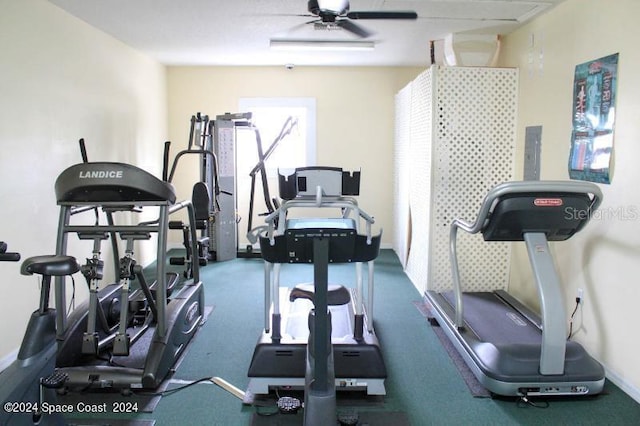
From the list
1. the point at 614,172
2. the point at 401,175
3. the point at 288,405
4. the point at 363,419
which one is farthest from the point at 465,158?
the point at 288,405

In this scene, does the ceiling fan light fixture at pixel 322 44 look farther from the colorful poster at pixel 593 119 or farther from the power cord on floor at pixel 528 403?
the power cord on floor at pixel 528 403

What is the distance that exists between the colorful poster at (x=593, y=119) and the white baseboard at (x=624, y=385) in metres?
1.17

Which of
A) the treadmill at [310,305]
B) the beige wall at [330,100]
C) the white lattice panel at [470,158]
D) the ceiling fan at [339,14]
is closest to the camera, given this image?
the treadmill at [310,305]

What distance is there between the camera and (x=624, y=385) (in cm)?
276

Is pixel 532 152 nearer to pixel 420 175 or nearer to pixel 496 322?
pixel 420 175

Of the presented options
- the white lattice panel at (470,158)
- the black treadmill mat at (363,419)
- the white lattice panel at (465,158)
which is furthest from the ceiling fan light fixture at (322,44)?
the black treadmill mat at (363,419)

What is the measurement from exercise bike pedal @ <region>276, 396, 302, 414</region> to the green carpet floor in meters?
0.05

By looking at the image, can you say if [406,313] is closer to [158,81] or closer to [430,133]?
[430,133]

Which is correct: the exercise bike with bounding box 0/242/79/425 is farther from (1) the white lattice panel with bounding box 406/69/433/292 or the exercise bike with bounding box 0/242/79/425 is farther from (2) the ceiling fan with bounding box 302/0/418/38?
(1) the white lattice panel with bounding box 406/69/433/292

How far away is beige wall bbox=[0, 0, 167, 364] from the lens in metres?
3.08

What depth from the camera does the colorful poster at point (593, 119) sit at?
2893 millimetres

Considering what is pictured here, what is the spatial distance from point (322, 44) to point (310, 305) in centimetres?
266

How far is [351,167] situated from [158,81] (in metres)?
2.72

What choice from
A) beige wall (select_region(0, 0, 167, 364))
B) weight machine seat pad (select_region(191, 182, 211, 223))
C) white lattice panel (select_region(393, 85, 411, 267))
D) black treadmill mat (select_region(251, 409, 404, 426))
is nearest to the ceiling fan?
beige wall (select_region(0, 0, 167, 364))
